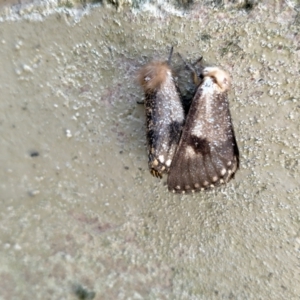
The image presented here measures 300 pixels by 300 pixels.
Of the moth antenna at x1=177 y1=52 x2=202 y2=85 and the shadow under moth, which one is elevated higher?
the moth antenna at x1=177 y1=52 x2=202 y2=85

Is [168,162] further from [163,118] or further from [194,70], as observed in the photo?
[194,70]

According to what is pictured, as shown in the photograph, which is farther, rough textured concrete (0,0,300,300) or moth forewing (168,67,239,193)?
rough textured concrete (0,0,300,300)

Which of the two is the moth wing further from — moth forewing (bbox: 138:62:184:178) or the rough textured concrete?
the rough textured concrete

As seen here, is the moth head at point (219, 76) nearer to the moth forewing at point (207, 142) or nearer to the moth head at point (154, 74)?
the moth forewing at point (207, 142)

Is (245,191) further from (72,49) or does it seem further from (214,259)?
(72,49)

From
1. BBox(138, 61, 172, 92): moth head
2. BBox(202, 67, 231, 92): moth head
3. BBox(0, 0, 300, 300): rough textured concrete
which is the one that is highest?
BBox(202, 67, 231, 92): moth head

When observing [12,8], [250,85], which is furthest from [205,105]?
[12,8]

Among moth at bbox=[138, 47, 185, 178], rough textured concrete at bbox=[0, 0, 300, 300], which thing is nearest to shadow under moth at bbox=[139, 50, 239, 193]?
moth at bbox=[138, 47, 185, 178]

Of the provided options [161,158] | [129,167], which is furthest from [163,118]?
[129,167]
